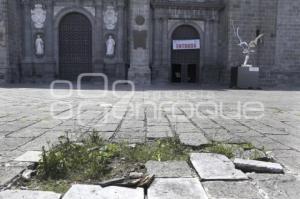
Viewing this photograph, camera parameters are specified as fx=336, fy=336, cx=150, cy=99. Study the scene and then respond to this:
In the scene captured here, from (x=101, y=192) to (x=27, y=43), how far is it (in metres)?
18.4

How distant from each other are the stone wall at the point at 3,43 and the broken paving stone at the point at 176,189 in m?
16.8

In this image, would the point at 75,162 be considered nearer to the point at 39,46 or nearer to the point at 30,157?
the point at 30,157

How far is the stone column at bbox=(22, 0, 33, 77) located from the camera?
739 inches

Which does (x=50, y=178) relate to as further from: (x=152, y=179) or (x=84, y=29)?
(x=84, y=29)

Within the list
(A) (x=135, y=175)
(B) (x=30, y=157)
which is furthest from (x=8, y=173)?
(A) (x=135, y=175)

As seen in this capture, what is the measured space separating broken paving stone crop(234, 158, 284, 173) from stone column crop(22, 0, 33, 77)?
17.7 m

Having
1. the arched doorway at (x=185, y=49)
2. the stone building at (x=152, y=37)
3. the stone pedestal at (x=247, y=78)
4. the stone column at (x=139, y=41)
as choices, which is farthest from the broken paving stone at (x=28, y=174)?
the arched doorway at (x=185, y=49)

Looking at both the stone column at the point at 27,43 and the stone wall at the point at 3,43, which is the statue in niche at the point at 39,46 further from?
the stone wall at the point at 3,43

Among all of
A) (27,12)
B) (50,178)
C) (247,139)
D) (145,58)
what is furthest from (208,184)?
(27,12)

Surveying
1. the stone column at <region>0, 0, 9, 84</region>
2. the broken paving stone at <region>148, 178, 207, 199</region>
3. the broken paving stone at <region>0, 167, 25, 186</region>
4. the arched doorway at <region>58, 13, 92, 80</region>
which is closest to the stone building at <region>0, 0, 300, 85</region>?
the arched doorway at <region>58, 13, 92, 80</region>

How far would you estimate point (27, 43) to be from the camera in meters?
19.0

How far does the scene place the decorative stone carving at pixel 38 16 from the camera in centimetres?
1878

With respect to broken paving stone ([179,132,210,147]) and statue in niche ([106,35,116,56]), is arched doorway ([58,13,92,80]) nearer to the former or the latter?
statue in niche ([106,35,116,56])

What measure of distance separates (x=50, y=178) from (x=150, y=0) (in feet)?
57.5
